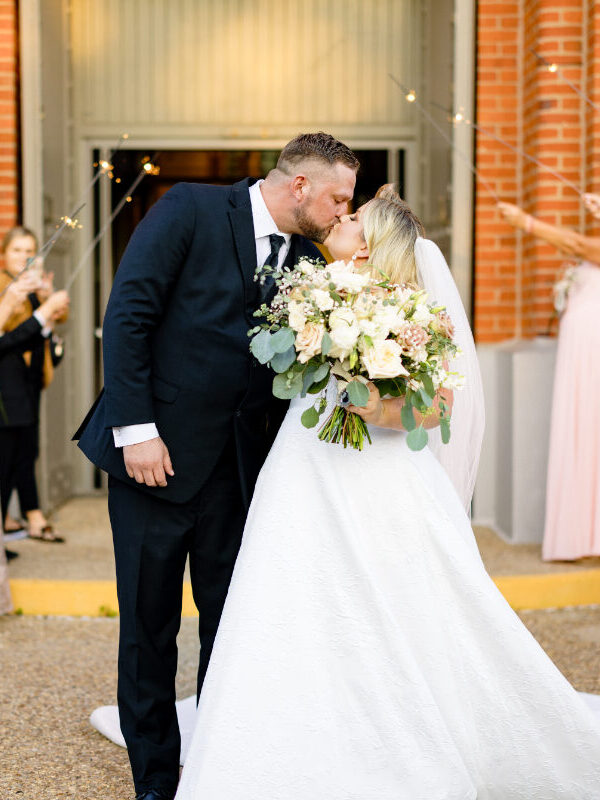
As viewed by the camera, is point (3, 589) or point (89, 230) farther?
point (89, 230)

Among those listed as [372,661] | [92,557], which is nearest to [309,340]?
[372,661]

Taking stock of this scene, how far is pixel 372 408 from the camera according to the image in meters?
2.92

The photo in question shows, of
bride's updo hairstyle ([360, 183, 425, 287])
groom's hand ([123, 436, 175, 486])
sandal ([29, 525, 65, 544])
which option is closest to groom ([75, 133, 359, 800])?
groom's hand ([123, 436, 175, 486])

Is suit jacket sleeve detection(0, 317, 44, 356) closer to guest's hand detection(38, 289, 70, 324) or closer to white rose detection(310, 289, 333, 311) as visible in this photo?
guest's hand detection(38, 289, 70, 324)

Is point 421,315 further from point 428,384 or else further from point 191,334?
point 191,334

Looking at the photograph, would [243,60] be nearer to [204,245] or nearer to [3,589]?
[3,589]

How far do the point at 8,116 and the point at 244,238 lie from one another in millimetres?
4135

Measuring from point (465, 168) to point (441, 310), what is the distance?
4.15 m

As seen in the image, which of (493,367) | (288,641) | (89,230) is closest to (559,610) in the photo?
(493,367)

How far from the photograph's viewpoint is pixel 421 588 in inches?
118

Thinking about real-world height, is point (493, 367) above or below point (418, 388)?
below

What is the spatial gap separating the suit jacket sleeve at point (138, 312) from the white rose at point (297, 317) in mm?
420

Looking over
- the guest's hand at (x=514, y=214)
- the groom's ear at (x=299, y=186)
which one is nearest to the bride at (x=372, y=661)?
the groom's ear at (x=299, y=186)

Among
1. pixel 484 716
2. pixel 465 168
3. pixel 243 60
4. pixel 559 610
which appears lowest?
pixel 559 610
